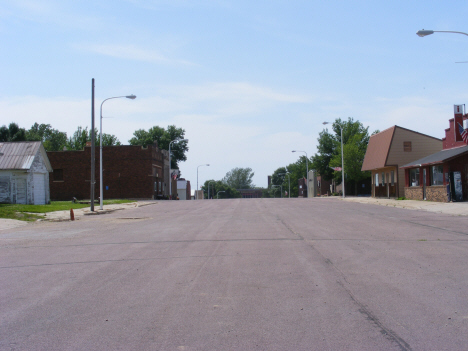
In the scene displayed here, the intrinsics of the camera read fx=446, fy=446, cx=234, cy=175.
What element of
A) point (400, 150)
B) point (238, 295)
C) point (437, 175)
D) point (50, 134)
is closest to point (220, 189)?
point (50, 134)

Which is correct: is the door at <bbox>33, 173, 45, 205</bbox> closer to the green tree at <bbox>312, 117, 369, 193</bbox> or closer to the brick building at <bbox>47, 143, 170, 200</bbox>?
the brick building at <bbox>47, 143, 170, 200</bbox>

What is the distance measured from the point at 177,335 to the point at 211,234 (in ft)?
32.7

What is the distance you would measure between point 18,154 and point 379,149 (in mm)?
→ 35686

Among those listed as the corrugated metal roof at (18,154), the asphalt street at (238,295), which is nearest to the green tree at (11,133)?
the corrugated metal roof at (18,154)

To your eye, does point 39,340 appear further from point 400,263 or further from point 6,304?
point 400,263

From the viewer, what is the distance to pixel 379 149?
159ft

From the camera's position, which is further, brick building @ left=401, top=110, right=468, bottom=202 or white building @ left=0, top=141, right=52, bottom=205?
white building @ left=0, top=141, right=52, bottom=205

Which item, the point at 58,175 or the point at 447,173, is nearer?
the point at 447,173

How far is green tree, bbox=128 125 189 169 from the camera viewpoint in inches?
3947

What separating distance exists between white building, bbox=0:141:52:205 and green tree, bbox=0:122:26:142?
2959 centimetres

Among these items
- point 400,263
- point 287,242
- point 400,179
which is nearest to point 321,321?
point 400,263

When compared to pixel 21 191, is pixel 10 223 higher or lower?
lower

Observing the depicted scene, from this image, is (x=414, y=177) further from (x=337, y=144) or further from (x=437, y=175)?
(x=337, y=144)

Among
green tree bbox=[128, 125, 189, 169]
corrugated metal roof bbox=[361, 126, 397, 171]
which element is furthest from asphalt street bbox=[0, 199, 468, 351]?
green tree bbox=[128, 125, 189, 169]
